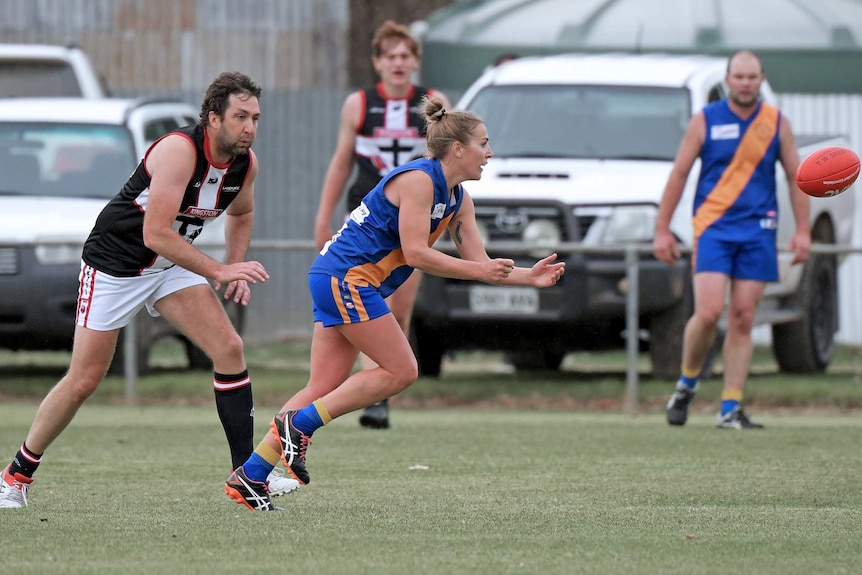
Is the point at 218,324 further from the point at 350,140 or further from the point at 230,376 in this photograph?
the point at 350,140

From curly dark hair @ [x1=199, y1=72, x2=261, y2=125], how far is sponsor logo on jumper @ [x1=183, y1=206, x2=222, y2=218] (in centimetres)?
35

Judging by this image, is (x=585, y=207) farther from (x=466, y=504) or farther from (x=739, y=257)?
(x=466, y=504)

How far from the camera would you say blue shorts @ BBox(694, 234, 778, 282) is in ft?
31.6

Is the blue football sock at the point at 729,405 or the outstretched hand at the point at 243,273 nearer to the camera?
the outstretched hand at the point at 243,273

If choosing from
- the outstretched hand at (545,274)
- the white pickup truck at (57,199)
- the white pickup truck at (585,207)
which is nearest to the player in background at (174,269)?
the outstretched hand at (545,274)

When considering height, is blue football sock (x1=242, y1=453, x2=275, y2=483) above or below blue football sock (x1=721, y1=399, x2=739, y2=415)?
above

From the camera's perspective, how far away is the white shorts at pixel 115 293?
670 centimetres

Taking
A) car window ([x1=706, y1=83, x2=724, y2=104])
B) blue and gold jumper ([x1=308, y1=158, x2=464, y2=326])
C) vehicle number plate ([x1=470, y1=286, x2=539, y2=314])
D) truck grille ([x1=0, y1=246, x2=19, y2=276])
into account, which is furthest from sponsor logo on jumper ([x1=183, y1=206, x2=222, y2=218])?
car window ([x1=706, y1=83, x2=724, y2=104])

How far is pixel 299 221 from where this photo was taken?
17.8m

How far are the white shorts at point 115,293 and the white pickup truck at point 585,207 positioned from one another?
14.8ft

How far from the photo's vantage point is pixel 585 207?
11.6 meters

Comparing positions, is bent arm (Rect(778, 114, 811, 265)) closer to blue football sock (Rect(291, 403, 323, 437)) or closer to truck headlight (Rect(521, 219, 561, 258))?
truck headlight (Rect(521, 219, 561, 258))

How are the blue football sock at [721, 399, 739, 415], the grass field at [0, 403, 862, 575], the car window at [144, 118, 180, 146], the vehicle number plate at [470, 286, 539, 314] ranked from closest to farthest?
the grass field at [0, 403, 862, 575]
the blue football sock at [721, 399, 739, 415]
the vehicle number plate at [470, 286, 539, 314]
the car window at [144, 118, 180, 146]

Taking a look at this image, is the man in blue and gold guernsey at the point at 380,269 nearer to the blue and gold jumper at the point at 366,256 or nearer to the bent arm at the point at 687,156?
the blue and gold jumper at the point at 366,256
